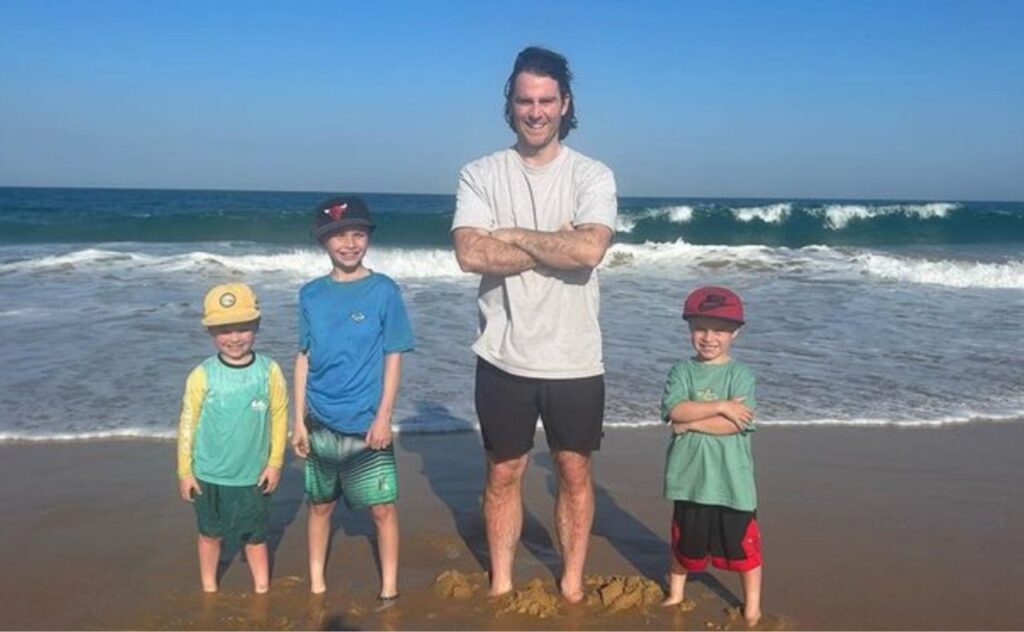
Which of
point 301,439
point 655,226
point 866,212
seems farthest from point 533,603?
point 866,212

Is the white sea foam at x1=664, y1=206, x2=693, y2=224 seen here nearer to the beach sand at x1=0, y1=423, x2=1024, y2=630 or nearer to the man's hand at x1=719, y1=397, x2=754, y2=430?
the beach sand at x1=0, y1=423, x2=1024, y2=630

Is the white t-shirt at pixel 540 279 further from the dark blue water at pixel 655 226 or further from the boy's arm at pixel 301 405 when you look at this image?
the dark blue water at pixel 655 226

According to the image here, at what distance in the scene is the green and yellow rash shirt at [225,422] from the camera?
3.96 metres

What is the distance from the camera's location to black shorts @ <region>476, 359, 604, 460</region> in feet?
12.6

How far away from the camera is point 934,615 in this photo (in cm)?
403

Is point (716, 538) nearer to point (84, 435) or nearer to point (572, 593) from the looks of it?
point (572, 593)

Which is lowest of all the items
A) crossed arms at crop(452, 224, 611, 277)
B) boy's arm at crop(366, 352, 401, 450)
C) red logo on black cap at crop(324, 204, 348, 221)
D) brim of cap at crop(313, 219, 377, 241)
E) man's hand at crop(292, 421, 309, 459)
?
man's hand at crop(292, 421, 309, 459)

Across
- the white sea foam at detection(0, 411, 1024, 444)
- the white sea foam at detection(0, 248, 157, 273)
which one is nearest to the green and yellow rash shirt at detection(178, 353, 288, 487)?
the white sea foam at detection(0, 411, 1024, 444)

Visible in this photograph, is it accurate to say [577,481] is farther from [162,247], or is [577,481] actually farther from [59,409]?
[162,247]

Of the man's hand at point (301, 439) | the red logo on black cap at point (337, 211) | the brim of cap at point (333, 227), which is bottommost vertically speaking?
the man's hand at point (301, 439)

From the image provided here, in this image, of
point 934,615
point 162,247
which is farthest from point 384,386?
point 162,247

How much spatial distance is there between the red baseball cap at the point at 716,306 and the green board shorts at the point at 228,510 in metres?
1.96

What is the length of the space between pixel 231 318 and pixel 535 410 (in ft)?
Result: 4.25

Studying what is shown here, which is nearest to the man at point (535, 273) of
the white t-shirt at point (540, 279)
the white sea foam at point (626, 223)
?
the white t-shirt at point (540, 279)
